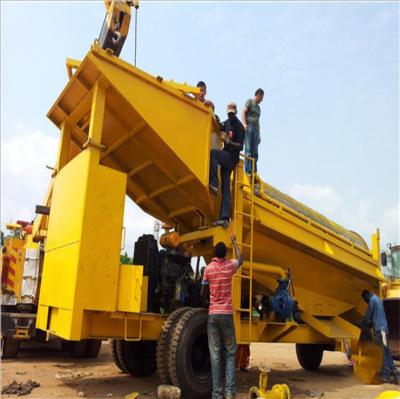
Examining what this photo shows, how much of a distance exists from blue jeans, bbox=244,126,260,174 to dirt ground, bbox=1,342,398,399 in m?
3.21

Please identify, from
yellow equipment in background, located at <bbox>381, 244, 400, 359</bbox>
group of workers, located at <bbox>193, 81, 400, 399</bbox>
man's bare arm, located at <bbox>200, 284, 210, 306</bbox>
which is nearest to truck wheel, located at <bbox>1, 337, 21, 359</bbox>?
man's bare arm, located at <bbox>200, 284, 210, 306</bbox>

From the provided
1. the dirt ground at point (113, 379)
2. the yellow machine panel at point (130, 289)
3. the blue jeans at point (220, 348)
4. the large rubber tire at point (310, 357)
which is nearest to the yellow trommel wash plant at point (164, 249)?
the yellow machine panel at point (130, 289)

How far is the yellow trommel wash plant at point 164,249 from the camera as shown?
469cm

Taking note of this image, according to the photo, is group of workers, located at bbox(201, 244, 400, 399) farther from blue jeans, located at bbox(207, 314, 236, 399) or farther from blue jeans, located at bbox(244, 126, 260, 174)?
blue jeans, located at bbox(244, 126, 260, 174)

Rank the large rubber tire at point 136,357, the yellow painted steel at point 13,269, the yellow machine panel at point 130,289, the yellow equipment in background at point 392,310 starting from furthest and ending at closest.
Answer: the yellow equipment in background at point 392,310 < the yellow painted steel at point 13,269 < the large rubber tire at point 136,357 < the yellow machine panel at point 130,289

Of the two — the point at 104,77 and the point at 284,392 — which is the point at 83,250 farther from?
the point at 284,392

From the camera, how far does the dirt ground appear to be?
5.30 m

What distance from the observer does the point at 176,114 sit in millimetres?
5434

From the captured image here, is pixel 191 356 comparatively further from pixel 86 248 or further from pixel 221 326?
pixel 86 248

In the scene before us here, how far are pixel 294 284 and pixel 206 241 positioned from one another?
177 cm

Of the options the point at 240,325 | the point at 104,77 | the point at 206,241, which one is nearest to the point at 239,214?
the point at 206,241

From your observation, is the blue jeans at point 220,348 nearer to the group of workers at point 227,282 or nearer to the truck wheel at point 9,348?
the group of workers at point 227,282

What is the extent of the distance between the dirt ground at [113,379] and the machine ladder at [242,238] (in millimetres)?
891

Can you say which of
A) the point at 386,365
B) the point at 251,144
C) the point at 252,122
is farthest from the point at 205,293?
the point at 386,365
